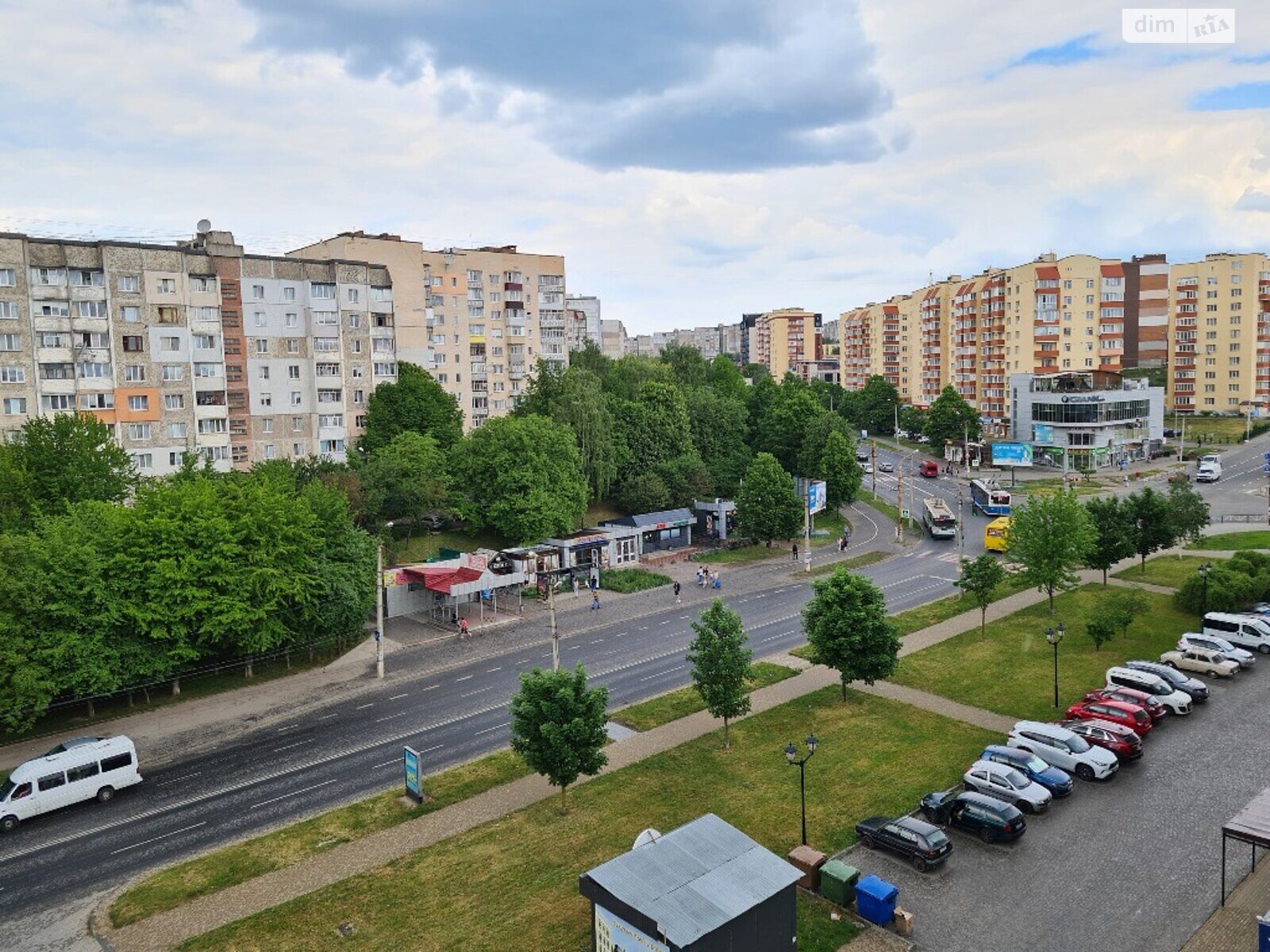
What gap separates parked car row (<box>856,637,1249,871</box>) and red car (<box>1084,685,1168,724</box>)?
0.03 metres

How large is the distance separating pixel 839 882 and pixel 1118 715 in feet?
50.6

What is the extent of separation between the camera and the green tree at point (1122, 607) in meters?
40.7

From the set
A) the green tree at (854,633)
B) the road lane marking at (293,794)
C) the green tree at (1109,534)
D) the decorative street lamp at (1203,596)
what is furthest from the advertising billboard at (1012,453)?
the road lane marking at (293,794)

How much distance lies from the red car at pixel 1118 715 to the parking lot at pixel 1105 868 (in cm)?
111

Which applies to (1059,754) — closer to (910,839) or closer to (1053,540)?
(910,839)

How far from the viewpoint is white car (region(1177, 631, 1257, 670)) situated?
37406mm

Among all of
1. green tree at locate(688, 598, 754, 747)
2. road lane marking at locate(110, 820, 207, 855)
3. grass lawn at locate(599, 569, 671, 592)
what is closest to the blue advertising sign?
road lane marking at locate(110, 820, 207, 855)

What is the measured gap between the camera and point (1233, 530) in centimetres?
6550

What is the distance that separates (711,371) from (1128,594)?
7406 centimetres

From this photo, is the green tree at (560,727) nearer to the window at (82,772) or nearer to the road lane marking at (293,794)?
the road lane marking at (293,794)

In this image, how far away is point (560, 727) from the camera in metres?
26.3

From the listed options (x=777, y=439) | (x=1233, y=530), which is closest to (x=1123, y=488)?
(x=1233, y=530)

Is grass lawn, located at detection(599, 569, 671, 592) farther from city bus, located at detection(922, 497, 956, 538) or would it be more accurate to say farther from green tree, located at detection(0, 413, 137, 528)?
green tree, located at detection(0, 413, 137, 528)

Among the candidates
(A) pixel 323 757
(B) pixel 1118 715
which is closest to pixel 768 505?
(B) pixel 1118 715
